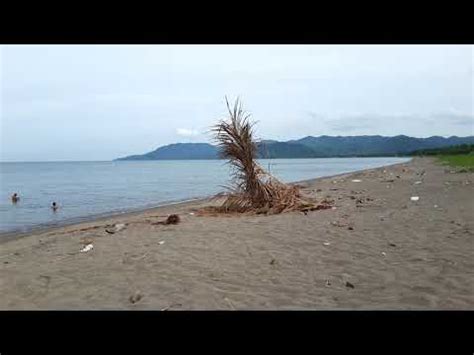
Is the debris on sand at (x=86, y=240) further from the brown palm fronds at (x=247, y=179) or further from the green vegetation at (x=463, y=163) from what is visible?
the green vegetation at (x=463, y=163)

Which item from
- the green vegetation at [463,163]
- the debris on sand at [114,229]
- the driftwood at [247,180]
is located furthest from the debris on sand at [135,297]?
the green vegetation at [463,163]

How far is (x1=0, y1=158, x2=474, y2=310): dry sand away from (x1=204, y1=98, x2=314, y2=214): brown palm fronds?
7.51ft

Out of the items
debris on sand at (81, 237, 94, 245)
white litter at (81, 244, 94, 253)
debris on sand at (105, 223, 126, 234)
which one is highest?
white litter at (81, 244, 94, 253)

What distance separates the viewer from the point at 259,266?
209 inches

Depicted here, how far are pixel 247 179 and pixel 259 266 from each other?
20.2 feet

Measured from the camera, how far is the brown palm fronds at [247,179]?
11.2 m

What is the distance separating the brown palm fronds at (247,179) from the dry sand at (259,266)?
7.51ft

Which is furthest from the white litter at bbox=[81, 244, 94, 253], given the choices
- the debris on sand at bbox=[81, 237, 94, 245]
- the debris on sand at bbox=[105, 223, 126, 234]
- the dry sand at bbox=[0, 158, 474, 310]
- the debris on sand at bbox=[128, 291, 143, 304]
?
the debris on sand at bbox=[128, 291, 143, 304]

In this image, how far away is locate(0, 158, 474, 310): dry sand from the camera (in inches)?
158

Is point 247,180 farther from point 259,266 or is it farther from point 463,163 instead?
point 463,163

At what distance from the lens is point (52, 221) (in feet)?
44.8

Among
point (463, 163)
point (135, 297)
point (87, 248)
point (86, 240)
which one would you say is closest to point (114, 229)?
point (86, 240)

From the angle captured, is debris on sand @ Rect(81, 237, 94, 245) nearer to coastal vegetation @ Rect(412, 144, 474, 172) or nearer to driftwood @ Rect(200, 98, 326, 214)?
driftwood @ Rect(200, 98, 326, 214)
